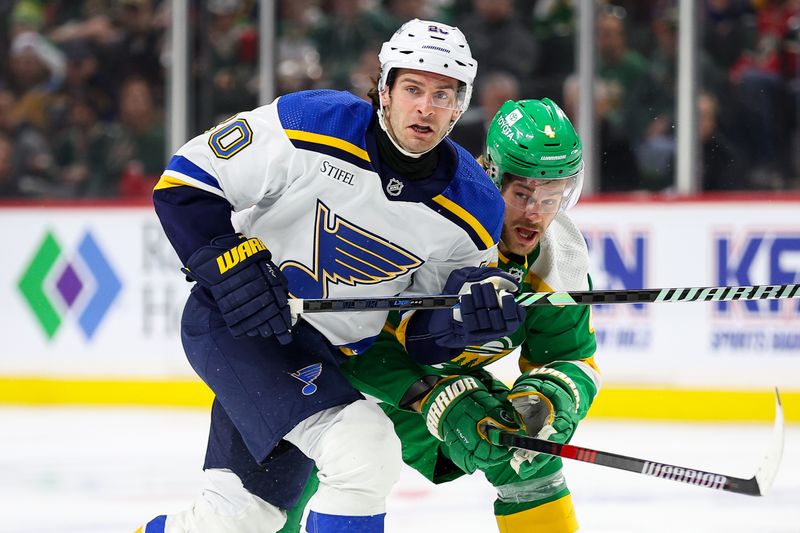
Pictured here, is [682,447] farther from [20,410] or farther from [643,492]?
[20,410]

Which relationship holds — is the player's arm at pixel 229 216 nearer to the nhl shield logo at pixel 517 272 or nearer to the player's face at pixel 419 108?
the player's face at pixel 419 108

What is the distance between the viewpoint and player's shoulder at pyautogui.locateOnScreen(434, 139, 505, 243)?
2.57 metres

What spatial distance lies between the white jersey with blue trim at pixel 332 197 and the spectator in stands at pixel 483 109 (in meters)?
3.22

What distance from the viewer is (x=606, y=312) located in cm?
539

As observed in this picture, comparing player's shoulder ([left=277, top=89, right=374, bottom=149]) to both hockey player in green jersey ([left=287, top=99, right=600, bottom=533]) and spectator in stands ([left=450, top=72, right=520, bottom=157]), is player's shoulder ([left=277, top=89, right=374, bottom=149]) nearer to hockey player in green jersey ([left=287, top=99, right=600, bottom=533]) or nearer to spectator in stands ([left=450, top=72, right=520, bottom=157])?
hockey player in green jersey ([left=287, top=99, right=600, bottom=533])

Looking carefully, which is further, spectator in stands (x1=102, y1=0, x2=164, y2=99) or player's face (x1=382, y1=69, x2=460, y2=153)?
spectator in stands (x1=102, y1=0, x2=164, y2=99)

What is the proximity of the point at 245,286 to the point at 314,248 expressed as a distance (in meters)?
0.20

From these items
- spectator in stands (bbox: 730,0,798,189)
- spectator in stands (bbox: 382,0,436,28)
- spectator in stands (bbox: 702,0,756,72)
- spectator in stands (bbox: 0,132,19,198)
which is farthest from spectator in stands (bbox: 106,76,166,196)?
spectator in stands (bbox: 730,0,798,189)

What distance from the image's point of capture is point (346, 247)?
2566mm

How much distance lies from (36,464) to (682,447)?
2269mm

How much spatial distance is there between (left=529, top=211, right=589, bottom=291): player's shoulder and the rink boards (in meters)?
2.39

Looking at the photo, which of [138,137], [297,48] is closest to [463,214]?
[297,48]

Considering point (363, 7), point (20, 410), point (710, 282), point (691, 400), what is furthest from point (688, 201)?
point (20, 410)

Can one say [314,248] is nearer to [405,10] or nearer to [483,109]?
[483,109]
